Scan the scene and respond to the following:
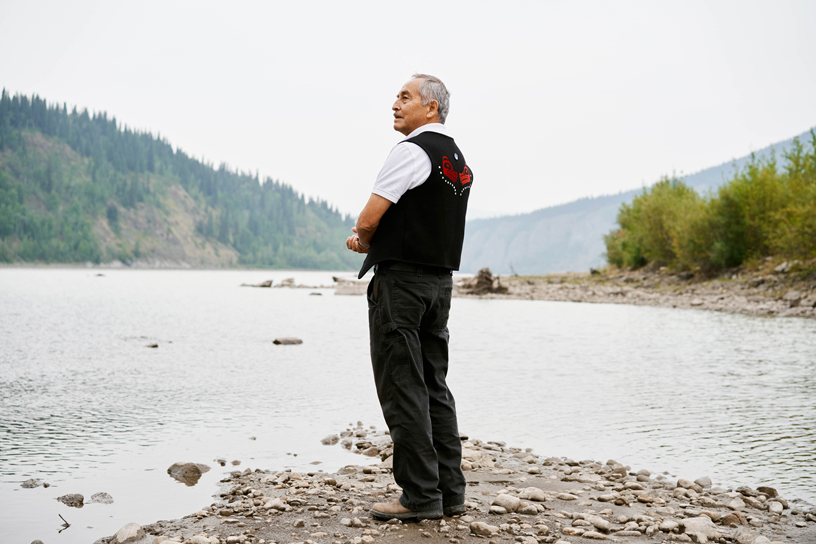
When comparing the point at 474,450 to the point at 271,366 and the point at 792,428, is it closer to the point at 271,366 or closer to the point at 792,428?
the point at 792,428

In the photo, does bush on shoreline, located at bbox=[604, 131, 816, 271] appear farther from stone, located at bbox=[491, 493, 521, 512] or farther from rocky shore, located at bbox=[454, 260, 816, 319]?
stone, located at bbox=[491, 493, 521, 512]

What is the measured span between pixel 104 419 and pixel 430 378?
15.9ft

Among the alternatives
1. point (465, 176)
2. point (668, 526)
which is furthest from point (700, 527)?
point (465, 176)

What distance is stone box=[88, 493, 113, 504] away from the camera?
4797mm

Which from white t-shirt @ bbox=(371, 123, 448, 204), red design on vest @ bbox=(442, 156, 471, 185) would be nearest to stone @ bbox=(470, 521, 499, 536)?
white t-shirt @ bbox=(371, 123, 448, 204)

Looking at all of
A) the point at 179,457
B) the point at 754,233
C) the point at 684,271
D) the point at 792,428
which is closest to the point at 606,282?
the point at 684,271

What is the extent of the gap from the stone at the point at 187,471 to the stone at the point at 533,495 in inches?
101

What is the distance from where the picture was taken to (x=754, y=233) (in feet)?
122

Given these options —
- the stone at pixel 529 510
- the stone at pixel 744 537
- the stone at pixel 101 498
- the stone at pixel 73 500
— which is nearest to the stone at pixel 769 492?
the stone at pixel 744 537

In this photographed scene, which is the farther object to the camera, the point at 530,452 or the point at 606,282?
the point at 606,282

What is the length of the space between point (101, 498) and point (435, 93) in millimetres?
3674

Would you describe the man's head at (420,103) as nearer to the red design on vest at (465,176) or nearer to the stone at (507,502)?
the red design on vest at (465,176)

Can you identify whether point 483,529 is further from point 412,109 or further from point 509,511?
point 412,109

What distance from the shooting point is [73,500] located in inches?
187
